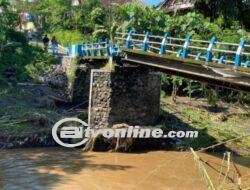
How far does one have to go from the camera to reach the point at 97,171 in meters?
21.5

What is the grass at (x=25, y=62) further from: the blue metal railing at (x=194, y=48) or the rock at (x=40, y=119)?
the blue metal railing at (x=194, y=48)

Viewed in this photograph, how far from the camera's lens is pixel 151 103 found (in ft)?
88.8

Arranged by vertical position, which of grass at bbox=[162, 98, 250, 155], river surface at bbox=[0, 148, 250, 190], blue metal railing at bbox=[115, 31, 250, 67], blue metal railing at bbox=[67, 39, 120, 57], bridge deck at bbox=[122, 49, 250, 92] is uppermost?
blue metal railing at bbox=[115, 31, 250, 67]

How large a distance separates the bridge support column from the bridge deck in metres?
1.67

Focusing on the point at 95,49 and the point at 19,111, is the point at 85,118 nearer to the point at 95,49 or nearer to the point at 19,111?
the point at 19,111

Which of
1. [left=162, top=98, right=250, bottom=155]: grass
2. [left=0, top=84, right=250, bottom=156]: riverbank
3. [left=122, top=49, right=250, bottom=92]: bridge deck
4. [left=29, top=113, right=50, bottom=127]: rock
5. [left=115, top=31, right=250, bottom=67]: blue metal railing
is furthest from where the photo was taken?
[left=29, top=113, right=50, bottom=127]: rock

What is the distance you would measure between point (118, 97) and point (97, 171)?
17.8 ft

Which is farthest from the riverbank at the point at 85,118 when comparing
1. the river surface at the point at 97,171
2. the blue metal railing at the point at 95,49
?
the blue metal railing at the point at 95,49

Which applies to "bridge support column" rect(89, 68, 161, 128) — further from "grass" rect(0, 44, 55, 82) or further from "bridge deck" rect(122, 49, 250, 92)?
"grass" rect(0, 44, 55, 82)

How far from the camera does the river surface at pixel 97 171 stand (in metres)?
19.3

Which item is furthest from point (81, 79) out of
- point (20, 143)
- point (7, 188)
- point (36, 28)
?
point (36, 28)

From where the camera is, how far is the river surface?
63.3 ft

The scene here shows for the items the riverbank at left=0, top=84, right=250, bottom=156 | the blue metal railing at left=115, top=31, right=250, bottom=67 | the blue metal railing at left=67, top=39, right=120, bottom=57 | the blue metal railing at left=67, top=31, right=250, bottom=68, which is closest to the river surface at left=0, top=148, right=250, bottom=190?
the riverbank at left=0, top=84, right=250, bottom=156

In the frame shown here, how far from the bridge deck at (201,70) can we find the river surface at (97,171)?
9.46ft
